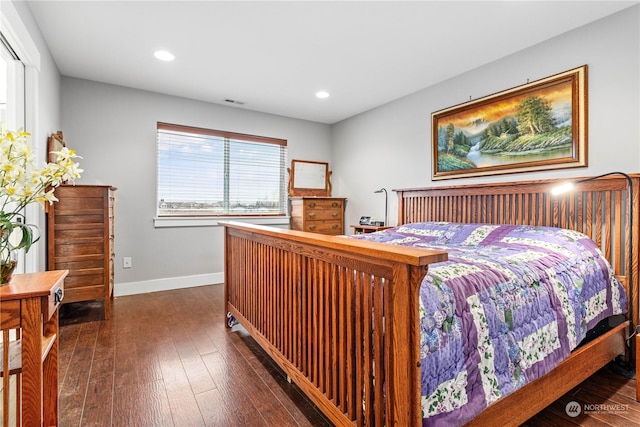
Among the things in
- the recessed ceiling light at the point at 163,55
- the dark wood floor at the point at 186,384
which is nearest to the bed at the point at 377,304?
the dark wood floor at the point at 186,384

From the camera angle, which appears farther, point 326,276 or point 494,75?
point 494,75

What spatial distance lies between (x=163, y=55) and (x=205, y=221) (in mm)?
1970

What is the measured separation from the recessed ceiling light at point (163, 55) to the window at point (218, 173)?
3.63 ft

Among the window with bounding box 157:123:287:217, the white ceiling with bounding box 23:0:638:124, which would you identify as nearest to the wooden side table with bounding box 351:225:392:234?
the window with bounding box 157:123:287:217

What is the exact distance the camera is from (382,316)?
3.44 feet

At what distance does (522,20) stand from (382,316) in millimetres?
2452


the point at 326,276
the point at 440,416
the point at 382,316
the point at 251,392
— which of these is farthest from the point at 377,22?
the point at 251,392

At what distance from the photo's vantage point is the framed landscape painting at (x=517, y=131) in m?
2.37

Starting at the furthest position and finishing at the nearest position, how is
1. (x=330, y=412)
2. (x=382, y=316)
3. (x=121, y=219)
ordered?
(x=121, y=219) → (x=330, y=412) → (x=382, y=316)

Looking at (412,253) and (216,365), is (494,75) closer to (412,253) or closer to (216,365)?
(412,253)

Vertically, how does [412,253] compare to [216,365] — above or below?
above

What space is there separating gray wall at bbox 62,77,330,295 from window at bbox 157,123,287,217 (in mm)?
133

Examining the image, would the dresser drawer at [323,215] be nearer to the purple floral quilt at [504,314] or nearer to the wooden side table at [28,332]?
the purple floral quilt at [504,314]

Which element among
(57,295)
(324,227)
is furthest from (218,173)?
(57,295)
